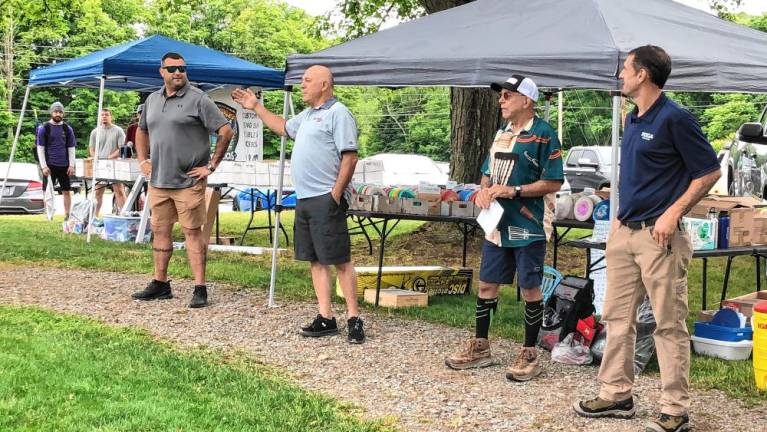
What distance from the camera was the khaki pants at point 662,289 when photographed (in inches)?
198

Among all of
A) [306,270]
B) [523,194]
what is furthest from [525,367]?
[306,270]

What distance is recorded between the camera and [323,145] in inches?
277

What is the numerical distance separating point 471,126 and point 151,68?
4.30m

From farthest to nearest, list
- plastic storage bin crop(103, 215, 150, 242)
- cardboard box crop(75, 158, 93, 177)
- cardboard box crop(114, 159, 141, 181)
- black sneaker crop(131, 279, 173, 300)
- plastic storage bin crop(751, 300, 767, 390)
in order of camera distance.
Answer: cardboard box crop(75, 158, 93, 177)
cardboard box crop(114, 159, 141, 181)
plastic storage bin crop(103, 215, 150, 242)
black sneaker crop(131, 279, 173, 300)
plastic storage bin crop(751, 300, 767, 390)

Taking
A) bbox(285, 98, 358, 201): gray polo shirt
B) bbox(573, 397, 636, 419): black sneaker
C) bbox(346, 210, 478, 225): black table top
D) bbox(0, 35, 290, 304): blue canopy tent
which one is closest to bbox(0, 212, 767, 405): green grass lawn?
bbox(346, 210, 478, 225): black table top

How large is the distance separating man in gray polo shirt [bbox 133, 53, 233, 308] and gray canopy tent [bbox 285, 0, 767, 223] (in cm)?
83

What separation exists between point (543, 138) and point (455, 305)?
3.13 metres

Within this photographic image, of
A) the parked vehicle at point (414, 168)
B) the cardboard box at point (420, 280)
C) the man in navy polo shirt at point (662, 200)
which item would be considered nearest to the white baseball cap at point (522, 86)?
the man in navy polo shirt at point (662, 200)

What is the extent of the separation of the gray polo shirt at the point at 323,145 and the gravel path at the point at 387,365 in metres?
1.16

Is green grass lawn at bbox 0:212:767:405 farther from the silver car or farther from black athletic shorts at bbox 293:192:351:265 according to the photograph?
the silver car

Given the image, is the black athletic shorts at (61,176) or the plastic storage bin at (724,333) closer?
the plastic storage bin at (724,333)

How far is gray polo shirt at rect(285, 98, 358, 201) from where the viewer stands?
701cm

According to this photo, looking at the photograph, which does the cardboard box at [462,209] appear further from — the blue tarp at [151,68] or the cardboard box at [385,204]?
the blue tarp at [151,68]

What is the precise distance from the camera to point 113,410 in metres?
5.08
